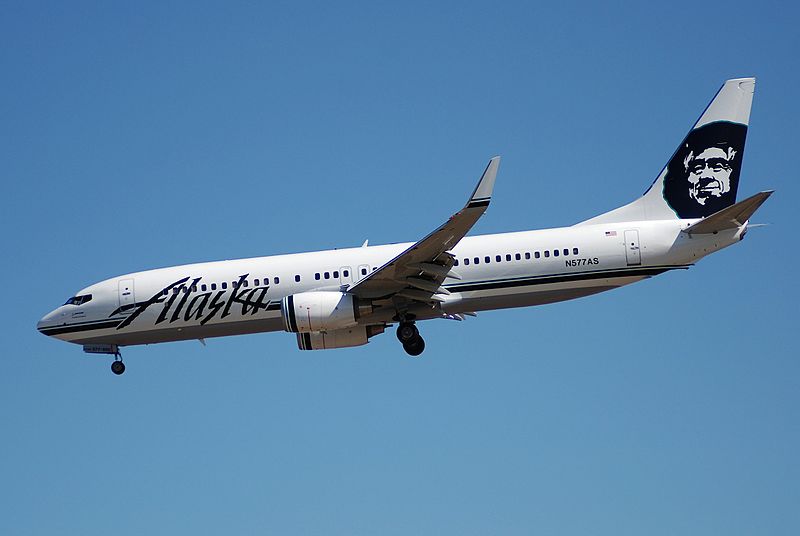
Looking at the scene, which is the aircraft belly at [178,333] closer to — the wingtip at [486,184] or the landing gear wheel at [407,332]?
the landing gear wheel at [407,332]

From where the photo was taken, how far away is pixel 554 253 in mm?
37875

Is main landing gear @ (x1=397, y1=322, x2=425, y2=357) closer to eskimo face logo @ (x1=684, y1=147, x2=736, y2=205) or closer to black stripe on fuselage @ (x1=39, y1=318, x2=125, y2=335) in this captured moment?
black stripe on fuselage @ (x1=39, y1=318, x2=125, y2=335)

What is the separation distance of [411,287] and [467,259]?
2.06 m

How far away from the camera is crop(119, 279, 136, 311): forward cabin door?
39625mm

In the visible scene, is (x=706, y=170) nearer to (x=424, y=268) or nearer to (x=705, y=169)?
(x=705, y=169)

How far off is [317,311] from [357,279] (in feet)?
8.32

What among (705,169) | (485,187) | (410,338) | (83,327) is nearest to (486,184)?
(485,187)

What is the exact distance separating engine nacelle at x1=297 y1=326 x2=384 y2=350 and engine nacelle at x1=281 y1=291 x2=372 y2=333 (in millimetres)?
2497

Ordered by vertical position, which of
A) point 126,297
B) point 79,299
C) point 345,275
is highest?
point 79,299

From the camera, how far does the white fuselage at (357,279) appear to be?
37.8 metres

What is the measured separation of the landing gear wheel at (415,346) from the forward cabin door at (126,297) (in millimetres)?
9048

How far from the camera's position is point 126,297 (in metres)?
39.8

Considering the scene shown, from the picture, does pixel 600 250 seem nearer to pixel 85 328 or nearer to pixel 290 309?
pixel 290 309

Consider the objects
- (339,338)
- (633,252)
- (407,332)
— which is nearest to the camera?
(633,252)
